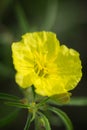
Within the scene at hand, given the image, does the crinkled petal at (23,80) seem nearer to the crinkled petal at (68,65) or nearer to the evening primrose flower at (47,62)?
the evening primrose flower at (47,62)

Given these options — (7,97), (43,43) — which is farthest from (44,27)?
(7,97)

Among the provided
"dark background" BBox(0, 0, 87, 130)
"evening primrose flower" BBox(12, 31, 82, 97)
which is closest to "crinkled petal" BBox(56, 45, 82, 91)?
"evening primrose flower" BBox(12, 31, 82, 97)

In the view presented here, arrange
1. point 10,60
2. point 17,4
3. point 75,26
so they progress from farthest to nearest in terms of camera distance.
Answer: point 75,26 < point 17,4 < point 10,60

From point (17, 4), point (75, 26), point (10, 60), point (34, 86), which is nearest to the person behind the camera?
point (34, 86)

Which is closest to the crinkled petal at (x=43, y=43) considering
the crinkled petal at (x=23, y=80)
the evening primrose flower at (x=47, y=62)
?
the evening primrose flower at (x=47, y=62)

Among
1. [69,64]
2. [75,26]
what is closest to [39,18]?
[75,26]

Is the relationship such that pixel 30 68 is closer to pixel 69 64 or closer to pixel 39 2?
pixel 69 64

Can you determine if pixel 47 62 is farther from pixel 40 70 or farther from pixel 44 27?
pixel 44 27
